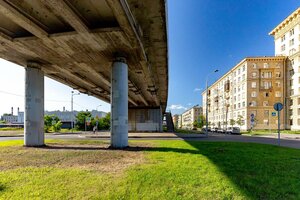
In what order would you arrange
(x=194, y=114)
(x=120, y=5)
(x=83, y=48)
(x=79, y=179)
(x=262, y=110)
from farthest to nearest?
(x=194, y=114) < (x=262, y=110) < (x=83, y=48) < (x=120, y=5) < (x=79, y=179)

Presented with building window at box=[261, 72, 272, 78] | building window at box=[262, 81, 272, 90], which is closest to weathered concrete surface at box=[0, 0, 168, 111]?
building window at box=[262, 81, 272, 90]

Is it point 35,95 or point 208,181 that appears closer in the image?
point 208,181

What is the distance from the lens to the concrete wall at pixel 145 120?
45.3 meters

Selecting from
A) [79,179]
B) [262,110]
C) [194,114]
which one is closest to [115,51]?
[79,179]

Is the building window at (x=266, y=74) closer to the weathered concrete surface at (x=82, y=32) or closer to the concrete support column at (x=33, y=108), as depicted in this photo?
the weathered concrete surface at (x=82, y=32)

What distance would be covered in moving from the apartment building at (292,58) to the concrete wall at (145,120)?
39113 mm

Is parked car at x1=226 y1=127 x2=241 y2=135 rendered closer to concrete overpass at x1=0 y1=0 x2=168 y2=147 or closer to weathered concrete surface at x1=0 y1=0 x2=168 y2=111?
concrete overpass at x1=0 y1=0 x2=168 y2=147

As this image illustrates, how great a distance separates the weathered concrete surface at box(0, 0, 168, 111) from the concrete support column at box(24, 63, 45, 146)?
1.25 metres

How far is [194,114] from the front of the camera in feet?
480

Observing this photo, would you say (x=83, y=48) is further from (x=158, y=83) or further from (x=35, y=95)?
(x=158, y=83)

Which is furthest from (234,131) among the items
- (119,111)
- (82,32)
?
(82,32)

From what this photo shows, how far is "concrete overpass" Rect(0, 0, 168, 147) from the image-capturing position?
905 cm

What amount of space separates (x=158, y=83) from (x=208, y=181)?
20.1 m

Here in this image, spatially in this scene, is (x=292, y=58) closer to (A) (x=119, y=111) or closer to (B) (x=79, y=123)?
(B) (x=79, y=123)
